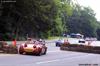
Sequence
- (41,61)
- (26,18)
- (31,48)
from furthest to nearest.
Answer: (26,18) < (31,48) < (41,61)

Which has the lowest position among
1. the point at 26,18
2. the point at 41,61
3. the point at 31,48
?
the point at 41,61

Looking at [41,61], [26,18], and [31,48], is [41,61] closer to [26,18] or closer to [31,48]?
[31,48]

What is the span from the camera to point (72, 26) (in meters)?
175

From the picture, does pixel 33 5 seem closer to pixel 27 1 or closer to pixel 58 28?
pixel 27 1

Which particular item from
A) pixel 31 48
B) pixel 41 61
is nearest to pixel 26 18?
pixel 31 48

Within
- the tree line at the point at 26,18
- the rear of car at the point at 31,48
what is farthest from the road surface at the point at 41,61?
the tree line at the point at 26,18

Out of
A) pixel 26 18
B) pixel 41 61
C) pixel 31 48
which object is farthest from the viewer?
pixel 26 18

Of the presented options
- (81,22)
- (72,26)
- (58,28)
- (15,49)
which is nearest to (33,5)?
(58,28)

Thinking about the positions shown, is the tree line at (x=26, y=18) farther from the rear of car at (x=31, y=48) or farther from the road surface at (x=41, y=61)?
the road surface at (x=41, y=61)

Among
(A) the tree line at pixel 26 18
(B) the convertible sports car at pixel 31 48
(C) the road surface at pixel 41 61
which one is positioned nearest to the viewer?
(C) the road surface at pixel 41 61

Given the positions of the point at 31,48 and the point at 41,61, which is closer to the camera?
the point at 41,61

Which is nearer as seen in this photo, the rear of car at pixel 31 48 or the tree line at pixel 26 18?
the rear of car at pixel 31 48

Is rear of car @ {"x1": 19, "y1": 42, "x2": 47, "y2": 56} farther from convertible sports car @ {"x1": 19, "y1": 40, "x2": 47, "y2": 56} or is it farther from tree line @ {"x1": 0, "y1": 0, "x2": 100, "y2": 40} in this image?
tree line @ {"x1": 0, "y1": 0, "x2": 100, "y2": 40}

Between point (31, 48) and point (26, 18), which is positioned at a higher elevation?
point (26, 18)
